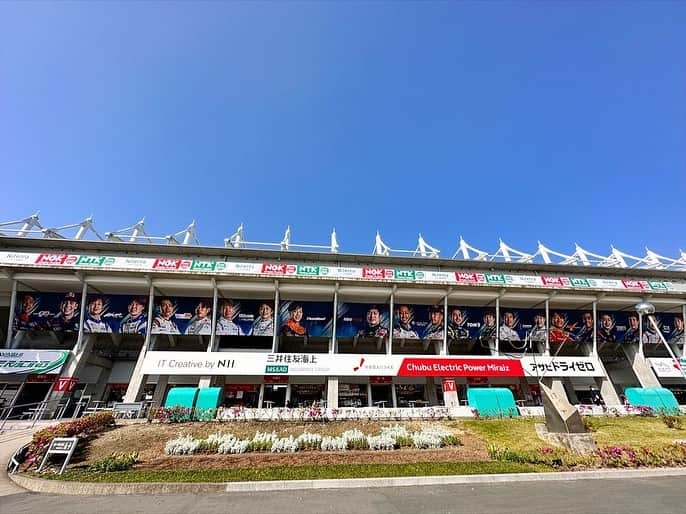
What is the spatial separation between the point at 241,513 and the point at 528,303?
35566mm

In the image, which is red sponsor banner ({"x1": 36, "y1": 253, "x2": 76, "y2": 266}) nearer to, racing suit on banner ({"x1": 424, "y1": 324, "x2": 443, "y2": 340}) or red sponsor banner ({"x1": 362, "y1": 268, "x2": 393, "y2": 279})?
red sponsor banner ({"x1": 362, "y1": 268, "x2": 393, "y2": 279})

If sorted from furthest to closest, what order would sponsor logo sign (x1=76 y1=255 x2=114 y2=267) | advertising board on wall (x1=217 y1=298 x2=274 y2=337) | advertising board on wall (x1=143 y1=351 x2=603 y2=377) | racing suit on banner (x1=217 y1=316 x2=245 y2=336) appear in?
advertising board on wall (x1=217 y1=298 x2=274 y2=337) → racing suit on banner (x1=217 y1=316 x2=245 y2=336) → sponsor logo sign (x1=76 y1=255 x2=114 y2=267) → advertising board on wall (x1=143 y1=351 x2=603 y2=377)

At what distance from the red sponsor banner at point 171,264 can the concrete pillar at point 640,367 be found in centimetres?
4501

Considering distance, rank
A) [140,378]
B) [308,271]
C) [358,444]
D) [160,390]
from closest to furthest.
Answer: [358,444], [140,378], [160,390], [308,271]

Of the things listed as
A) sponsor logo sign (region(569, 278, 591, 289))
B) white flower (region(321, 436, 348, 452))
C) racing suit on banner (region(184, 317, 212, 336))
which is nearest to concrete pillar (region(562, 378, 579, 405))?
sponsor logo sign (region(569, 278, 591, 289))

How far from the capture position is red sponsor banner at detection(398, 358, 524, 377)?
29.2m

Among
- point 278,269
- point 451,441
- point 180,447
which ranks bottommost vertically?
point 180,447

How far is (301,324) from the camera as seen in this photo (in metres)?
31.9

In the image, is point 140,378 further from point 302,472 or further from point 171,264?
point 302,472

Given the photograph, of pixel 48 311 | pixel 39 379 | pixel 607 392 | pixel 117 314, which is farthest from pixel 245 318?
pixel 607 392

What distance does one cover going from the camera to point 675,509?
7.39 m

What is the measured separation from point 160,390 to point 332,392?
1479cm

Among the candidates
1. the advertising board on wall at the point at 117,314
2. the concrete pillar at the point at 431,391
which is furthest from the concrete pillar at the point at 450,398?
the advertising board on wall at the point at 117,314

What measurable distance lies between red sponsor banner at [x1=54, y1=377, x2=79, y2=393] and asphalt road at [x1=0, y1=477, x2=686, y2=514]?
22.7 metres
